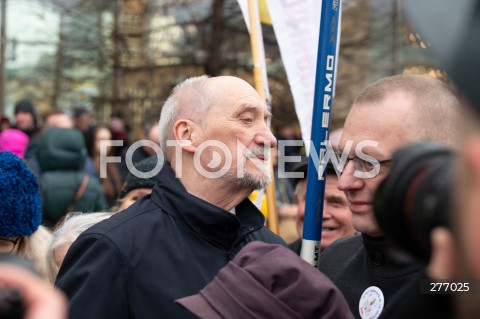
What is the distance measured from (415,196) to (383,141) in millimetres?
1547

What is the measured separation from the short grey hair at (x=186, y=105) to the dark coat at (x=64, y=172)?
3152 millimetres

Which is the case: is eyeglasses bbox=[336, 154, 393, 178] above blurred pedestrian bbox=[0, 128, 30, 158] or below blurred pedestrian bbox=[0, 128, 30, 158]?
above

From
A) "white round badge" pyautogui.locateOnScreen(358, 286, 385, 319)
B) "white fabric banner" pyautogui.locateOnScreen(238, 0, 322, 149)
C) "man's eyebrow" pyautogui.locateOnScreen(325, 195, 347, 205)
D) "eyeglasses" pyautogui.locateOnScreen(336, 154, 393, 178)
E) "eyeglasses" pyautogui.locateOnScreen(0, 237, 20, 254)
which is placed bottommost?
"eyeglasses" pyautogui.locateOnScreen(0, 237, 20, 254)

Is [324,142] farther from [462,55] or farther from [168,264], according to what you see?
[462,55]

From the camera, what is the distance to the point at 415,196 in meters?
1.11

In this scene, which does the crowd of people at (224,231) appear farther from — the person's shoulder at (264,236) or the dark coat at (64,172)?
the dark coat at (64,172)

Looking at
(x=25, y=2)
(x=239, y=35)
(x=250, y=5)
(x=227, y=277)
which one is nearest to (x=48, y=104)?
(x=25, y=2)

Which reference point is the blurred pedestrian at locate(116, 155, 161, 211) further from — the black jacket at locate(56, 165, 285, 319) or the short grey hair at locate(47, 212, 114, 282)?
the black jacket at locate(56, 165, 285, 319)

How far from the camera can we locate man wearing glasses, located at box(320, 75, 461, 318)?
8.57ft

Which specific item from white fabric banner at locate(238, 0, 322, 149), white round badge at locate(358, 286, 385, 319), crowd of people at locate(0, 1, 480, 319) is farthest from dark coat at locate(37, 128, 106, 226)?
white round badge at locate(358, 286, 385, 319)

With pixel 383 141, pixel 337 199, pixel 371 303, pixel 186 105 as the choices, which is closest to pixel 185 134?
pixel 186 105

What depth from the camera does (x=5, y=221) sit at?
3406 mm

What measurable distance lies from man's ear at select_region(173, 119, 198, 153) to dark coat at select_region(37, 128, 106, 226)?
3261 millimetres

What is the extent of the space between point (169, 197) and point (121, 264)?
14.5 inches
